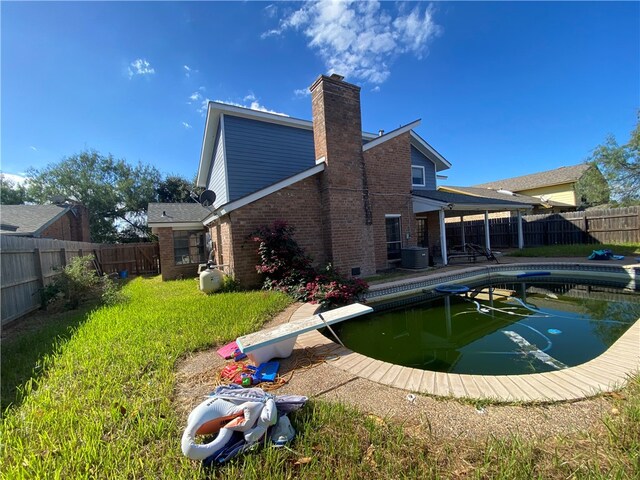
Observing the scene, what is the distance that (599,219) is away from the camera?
14008 millimetres

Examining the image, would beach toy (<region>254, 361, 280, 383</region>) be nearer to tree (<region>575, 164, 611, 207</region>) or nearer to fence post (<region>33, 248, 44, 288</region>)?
fence post (<region>33, 248, 44, 288</region>)

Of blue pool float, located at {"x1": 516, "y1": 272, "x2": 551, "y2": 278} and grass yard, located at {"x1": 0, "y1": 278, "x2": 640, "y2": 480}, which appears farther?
blue pool float, located at {"x1": 516, "y1": 272, "x2": 551, "y2": 278}

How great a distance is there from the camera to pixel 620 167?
49.0 ft

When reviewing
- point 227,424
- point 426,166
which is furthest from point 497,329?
point 426,166

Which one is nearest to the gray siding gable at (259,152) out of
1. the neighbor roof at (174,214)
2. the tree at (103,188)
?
the neighbor roof at (174,214)

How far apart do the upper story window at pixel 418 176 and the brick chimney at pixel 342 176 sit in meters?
5.60

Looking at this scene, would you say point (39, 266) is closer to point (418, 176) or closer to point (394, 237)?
point (394, 237)

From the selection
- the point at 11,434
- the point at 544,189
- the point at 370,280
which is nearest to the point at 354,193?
the point at 370,280

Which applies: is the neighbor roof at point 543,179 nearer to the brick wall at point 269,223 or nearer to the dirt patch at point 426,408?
the brick wall at point 269,223

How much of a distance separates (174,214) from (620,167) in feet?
81.1

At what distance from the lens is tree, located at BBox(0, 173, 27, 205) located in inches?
1065

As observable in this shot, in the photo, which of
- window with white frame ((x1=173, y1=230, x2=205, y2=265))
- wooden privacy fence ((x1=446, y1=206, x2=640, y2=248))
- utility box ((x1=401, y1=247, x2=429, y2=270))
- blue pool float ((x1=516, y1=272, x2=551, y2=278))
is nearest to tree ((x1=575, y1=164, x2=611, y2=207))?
wooden privacy fence ((x1=446, y1=206, x2=640, y2=248))

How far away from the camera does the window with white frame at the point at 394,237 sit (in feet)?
37.6

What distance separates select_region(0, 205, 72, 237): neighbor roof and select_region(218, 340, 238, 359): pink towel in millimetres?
13666
